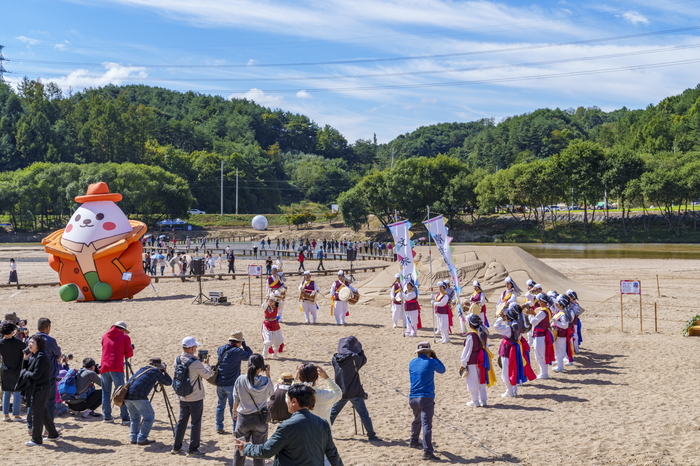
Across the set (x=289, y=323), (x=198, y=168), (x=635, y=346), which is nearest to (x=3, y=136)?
(x=198, y=168)

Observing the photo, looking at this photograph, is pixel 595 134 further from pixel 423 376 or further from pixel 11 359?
pixel 11 359

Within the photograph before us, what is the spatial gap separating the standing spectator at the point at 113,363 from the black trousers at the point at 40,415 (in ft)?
3.85

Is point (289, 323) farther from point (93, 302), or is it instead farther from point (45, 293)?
point (45, 293)

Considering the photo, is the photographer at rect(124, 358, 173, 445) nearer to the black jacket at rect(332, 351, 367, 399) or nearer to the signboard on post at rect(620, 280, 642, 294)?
the black jacket at rect(332, 351, 367, 399)

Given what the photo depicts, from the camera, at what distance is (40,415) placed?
30.3ft

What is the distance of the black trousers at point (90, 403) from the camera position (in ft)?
35.8

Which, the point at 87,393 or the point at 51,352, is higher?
the point at 51,352

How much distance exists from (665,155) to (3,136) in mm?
119982

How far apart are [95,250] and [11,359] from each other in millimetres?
16948

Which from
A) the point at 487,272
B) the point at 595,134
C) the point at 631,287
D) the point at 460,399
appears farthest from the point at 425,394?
the point at 595,134

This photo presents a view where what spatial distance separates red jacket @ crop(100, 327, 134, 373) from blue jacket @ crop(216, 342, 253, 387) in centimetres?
208

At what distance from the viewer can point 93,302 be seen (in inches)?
1052

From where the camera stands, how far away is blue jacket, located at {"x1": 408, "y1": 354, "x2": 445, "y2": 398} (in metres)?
8.94

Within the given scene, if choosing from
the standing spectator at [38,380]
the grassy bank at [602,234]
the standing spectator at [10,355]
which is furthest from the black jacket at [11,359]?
the grassy bank at [602,234]
